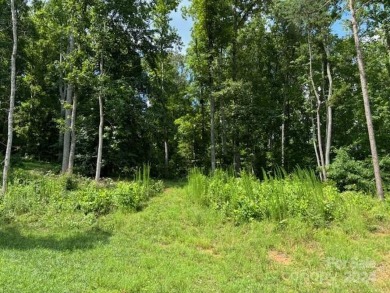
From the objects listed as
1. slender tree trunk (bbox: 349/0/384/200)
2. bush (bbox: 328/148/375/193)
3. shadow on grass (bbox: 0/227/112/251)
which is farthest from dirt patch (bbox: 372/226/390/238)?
bush (bbox: 328/148/375/193)

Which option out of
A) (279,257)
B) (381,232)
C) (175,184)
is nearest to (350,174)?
(175,184)

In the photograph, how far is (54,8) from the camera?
18500 millimetres

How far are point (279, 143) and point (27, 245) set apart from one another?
21.1 metres

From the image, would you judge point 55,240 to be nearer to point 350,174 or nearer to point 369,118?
point 369,118

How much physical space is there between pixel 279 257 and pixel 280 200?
6.63 ft

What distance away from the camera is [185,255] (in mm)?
6754

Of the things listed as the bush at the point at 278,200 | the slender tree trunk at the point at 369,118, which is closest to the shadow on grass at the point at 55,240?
the bush at the point at 278,200

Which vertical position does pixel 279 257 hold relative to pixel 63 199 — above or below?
below

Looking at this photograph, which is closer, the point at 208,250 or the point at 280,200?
the point at 208,250

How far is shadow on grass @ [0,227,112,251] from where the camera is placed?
7.09 m

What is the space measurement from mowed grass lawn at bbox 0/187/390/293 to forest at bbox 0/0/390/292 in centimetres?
4

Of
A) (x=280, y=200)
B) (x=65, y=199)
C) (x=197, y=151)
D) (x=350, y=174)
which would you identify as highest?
(x=197, y=151)
